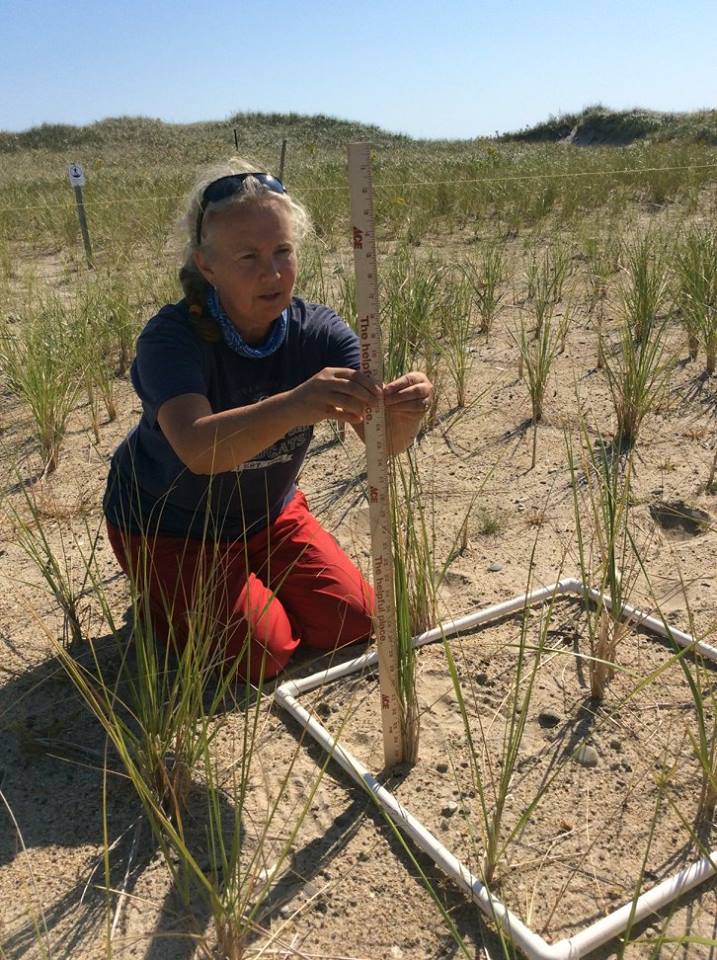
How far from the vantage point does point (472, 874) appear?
55.9 inches

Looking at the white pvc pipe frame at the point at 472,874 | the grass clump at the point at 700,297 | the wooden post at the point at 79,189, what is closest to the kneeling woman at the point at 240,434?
the white pvc pipe frame at the point at 472,874

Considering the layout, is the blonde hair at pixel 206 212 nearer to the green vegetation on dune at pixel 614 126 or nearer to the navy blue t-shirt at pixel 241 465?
the navy blue t-shirt at pixel 241 465

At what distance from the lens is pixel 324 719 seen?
6.09 feet

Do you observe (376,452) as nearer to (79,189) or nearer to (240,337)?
(240,337)

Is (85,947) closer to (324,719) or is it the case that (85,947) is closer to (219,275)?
(324,719)

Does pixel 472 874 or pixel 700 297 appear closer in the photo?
pixel 472 874

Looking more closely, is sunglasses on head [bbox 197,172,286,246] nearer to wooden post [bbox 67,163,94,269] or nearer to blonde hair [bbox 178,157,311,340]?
blonde hair [bbox 178,157,311,340]

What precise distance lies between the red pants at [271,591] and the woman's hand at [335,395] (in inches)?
23.1

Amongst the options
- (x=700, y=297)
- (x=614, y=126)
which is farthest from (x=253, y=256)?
(x=614, y=126)

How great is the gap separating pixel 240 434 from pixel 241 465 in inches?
15.0

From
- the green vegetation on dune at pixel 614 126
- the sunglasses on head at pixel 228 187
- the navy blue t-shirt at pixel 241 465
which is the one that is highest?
the green vegetation on dune at pixel 614 126

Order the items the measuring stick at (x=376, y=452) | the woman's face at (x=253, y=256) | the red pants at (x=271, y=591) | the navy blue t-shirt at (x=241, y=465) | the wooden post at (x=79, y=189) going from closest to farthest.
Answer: the measuring stick at (x=376, y=452) < the woman's face at (x=253, y=256) < the navy blue t-shirt at (x=241, y=465) < the red pants at (x=271, y=591) < the wooden post at (x=79, y=189)

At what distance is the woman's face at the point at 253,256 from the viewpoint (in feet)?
5.93

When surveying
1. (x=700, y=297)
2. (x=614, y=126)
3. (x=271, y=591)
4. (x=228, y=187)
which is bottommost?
(x=271, y=591)
